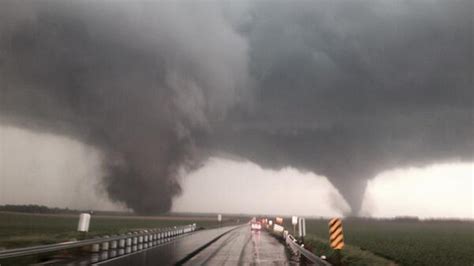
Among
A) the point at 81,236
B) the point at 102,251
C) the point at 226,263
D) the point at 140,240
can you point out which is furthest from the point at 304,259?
the point at 81,236

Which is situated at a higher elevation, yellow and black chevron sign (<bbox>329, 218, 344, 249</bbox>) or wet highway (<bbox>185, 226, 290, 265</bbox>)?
yellow and black chevron sign (<bbox>329, 218, 344, 249</bbox>)

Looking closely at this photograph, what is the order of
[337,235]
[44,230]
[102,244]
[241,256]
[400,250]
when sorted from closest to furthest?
[337,235] < [241,256] < [102,244] < [400,250] < [44,230]

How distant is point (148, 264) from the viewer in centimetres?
1753

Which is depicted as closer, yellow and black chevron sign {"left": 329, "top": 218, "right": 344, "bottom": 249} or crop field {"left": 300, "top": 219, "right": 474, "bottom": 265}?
yellow and black chevron sign {"left": 329, "top": 218, "right": 344, "bottom": 249}

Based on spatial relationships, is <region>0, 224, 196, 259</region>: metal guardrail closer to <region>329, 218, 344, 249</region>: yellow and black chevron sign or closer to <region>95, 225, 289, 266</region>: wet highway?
<region>95, 225, 289, 266</region>: wet highway

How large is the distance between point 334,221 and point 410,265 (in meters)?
10.4

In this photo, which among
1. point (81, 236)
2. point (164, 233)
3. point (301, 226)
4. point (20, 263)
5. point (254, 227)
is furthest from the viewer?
point (254, 227)

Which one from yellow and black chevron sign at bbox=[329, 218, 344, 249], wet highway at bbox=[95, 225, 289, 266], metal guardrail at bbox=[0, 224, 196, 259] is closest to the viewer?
metal guardrail at bbox=[0, 224, 196, 259]

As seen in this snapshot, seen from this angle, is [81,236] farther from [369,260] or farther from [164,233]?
[369,260]

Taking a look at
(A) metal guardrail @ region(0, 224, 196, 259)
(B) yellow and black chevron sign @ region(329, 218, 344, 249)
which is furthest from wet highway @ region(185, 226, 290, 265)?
(A) metal guardrail @ region(0, 224, 196, 259)

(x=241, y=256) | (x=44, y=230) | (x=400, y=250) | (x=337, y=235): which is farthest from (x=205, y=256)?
(x=44, y=230)

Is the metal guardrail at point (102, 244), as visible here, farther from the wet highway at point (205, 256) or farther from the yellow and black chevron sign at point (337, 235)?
the yellow and black chevron sign at point (337, 235)

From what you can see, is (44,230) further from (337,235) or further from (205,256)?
(337,235)

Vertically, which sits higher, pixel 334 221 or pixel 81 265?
pixel 334 221
